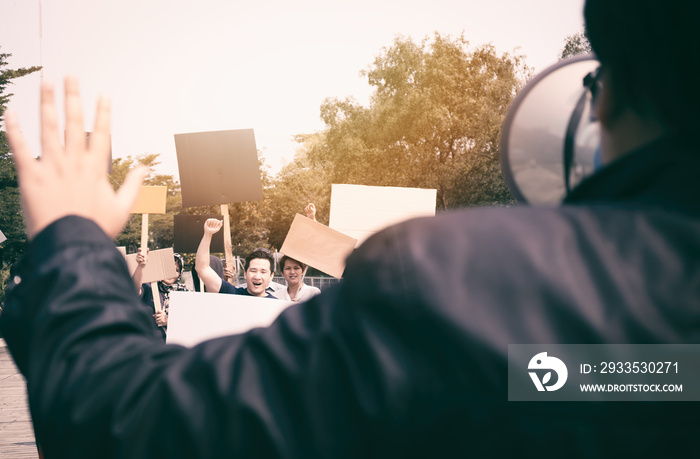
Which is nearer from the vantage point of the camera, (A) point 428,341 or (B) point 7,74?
(A) point 428,341

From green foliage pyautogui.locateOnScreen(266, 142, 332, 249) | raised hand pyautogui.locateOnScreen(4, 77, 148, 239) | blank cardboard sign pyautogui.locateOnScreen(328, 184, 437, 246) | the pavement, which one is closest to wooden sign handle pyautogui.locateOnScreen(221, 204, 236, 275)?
blank cardboard sign pyautogui.locateOnScreen(328, 184, 437, 246)

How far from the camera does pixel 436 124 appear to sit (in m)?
32.1

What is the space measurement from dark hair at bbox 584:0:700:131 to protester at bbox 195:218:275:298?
4.83 metres

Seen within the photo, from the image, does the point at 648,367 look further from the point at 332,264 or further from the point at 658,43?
the point at 332,264

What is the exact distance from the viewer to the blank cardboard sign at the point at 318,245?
3.95 meters

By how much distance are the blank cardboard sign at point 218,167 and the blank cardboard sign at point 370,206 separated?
28.9 inches

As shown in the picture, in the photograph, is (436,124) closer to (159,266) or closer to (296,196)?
(296,196)

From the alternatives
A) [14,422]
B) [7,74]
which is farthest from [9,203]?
[14,422]

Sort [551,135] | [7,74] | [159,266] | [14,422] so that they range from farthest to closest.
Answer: [7,74] → [14,422] → [159,266] → [551,135]

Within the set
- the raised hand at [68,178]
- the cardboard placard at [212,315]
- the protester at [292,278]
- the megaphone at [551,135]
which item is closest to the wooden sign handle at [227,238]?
the cardboard placard at [212,315]

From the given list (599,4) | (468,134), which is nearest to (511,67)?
(468,134)

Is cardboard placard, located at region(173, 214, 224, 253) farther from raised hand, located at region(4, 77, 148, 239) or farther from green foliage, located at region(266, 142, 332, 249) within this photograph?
green foliage, located at region(266, 142, 332, 249)

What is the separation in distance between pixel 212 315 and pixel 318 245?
1.19m

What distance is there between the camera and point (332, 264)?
3.92 m
